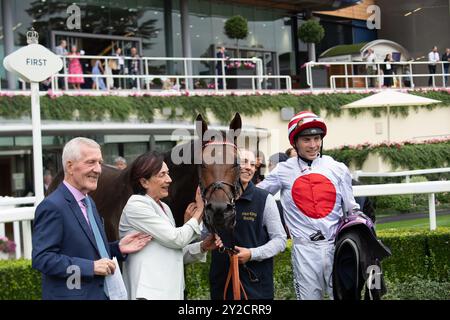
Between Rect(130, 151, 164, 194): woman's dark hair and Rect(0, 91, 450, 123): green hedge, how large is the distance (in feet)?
34.4

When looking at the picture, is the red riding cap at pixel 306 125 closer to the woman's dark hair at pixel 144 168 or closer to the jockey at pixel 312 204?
the jockey at pixel 312 204

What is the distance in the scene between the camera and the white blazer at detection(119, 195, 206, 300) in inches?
129

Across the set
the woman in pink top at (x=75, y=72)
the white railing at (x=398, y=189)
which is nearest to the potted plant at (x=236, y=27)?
the woman in pink top at (x=75, y=72)

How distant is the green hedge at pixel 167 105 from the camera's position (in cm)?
1361

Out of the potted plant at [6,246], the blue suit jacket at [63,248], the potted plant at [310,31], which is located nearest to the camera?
the blue suit jacket at [63,248]

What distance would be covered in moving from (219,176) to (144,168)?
39 cm

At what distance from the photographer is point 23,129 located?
13539 mm

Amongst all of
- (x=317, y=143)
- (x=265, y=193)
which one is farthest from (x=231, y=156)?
(x=317, y=143)

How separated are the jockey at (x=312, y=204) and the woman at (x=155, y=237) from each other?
636 mm

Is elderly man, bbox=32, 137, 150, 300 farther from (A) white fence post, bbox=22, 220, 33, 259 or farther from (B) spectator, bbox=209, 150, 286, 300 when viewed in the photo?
(A) white fence post, bbox=22, 220, 33, 259

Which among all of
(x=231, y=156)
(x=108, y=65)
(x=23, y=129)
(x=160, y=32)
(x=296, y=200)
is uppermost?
(x=160, y=32)

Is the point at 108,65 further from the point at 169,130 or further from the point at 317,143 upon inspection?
the point at 317,143
